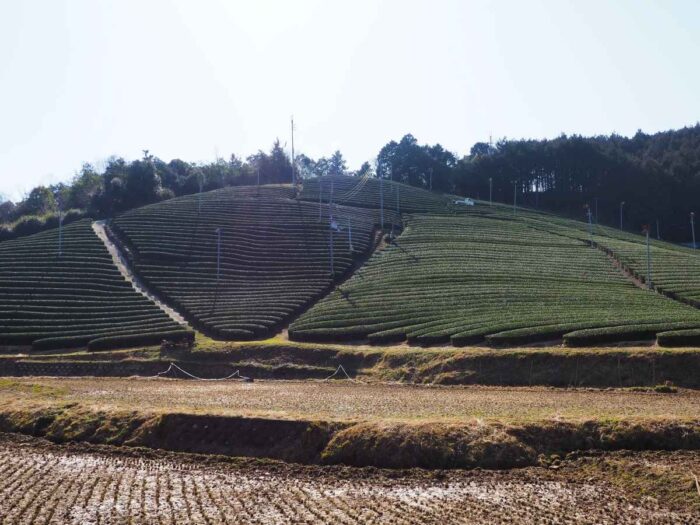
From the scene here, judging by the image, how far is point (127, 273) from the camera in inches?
2279

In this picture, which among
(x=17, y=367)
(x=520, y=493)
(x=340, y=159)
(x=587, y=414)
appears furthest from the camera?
(x=340, y=159)

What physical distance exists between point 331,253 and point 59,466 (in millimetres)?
40791

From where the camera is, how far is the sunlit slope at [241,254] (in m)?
50.6

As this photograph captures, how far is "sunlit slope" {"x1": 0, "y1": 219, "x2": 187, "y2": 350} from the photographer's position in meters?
45.2

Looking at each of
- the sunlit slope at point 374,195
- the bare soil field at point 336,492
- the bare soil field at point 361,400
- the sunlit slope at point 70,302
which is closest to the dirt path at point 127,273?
the sunlit slope at point 70,302

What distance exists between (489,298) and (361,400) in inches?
877

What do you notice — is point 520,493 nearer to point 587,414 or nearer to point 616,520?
point 616,520

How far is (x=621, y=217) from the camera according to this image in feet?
328

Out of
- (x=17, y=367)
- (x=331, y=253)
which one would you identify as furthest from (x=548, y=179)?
(x=17, y=367)

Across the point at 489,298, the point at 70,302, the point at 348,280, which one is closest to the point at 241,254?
the point at 348,280

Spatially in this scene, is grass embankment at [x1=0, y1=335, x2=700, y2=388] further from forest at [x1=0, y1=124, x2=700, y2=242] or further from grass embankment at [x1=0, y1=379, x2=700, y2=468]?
forest at [x1=0, y1=124, x2=700, y2=242]

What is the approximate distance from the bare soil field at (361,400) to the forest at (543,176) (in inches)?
2414

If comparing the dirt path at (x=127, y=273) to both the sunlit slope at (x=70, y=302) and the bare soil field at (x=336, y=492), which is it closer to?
the sunlit slope at (x=70, y=302)

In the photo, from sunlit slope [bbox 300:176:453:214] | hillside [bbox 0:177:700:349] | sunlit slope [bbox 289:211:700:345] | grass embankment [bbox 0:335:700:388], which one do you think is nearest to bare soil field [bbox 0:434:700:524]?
grass embankment [bbox 0:335:700:388]
